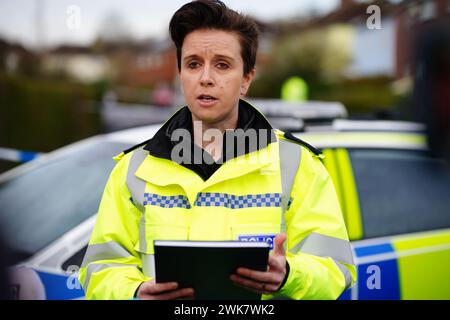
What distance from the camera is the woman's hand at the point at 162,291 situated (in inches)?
58.8

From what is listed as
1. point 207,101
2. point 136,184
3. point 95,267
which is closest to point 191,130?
point 207,101

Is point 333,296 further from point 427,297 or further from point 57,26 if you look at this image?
point 57,26

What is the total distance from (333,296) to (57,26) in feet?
5.29

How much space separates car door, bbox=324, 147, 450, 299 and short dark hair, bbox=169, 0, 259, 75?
2.61ft

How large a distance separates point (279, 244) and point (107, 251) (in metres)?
0.48

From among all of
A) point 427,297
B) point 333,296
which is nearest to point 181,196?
point 333,296

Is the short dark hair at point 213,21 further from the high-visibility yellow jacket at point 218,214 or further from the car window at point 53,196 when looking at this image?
the car window at point 53,196

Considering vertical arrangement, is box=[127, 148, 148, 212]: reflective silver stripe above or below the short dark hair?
below

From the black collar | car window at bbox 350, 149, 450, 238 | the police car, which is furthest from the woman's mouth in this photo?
car window at bbox 350, 149, 450, 238

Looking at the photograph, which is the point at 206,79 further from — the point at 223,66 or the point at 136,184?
the point at 136,184

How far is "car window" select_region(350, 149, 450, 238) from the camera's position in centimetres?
232

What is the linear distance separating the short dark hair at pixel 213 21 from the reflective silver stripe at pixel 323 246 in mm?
514

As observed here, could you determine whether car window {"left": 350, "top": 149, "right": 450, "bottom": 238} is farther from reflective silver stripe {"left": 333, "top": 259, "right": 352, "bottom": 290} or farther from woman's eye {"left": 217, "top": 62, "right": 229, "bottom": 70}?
woman's eye {"left": 217, "top": 62, "right": 229, "bottom": 70}

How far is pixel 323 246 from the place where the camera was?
5.36 ft
